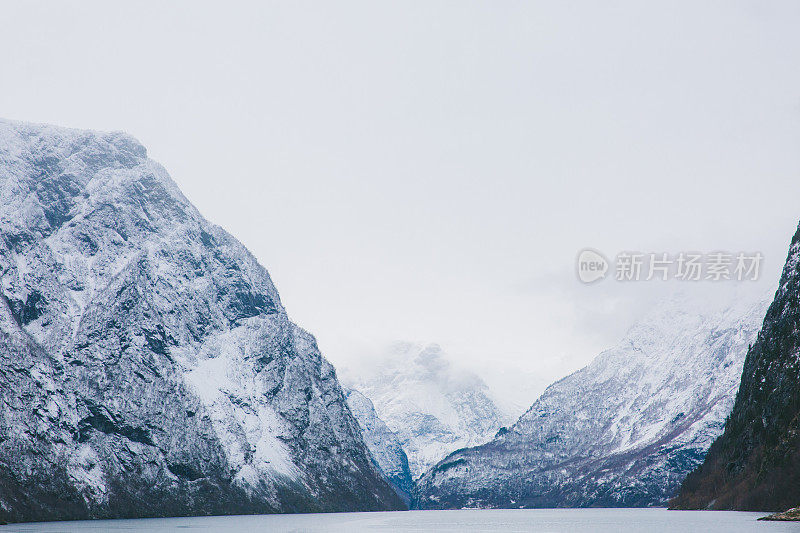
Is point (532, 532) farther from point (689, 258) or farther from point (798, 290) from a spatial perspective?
point (798, 290)

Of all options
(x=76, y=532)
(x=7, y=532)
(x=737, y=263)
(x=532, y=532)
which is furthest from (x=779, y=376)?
(x=7, y=532)

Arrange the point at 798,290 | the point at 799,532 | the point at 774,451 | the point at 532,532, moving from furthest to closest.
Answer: the point at 798,290, the point at 774,451, the point at 532,532, the point at 799,532

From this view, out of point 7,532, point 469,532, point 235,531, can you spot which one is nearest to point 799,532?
point 469,532

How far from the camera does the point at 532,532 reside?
145625 mm

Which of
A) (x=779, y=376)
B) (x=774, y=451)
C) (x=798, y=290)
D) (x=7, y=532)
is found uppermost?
(x=798, y=290)

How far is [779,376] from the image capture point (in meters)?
197

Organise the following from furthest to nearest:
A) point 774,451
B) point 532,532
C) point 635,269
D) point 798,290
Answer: point 798,290 < point 774,451 < point 532,532 < point 635,269

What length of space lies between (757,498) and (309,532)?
105 metres

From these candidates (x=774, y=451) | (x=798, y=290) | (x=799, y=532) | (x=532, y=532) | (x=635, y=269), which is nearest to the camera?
(x=799, y=532)

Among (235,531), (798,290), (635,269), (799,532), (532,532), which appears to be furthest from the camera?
(798,290)

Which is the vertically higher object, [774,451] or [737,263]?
[737,263]

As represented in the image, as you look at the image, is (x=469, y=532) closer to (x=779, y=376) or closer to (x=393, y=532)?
(x=393, y=532)

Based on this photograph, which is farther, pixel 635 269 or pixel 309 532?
pixel 309 532

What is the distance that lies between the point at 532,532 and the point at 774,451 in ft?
223
